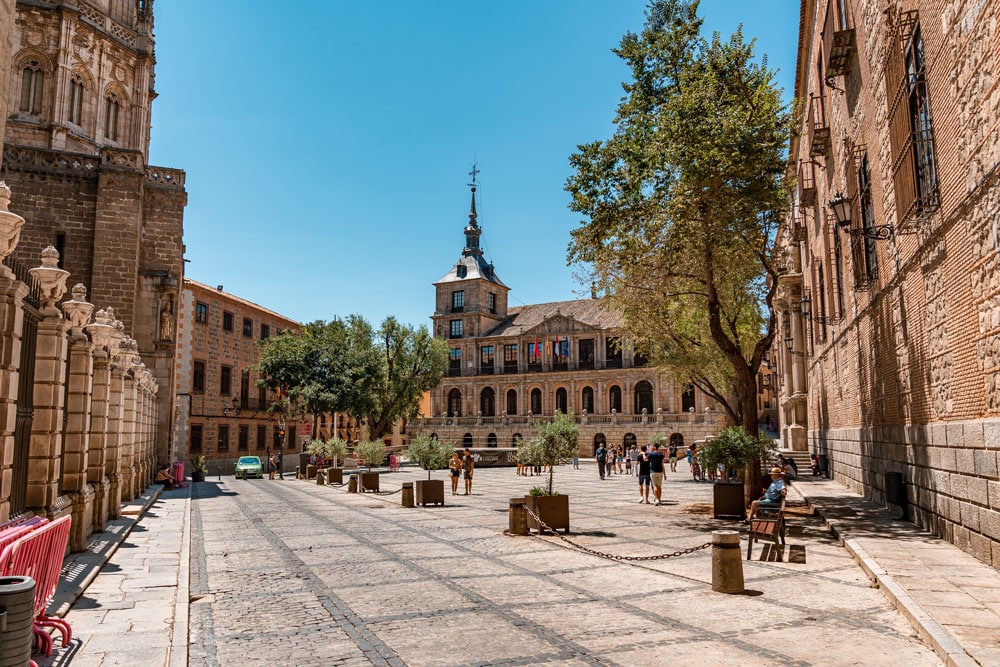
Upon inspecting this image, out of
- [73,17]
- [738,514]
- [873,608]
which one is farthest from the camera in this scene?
[73,17]

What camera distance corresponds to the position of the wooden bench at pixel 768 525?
32.8 ft

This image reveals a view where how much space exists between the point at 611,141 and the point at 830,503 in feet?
31.0

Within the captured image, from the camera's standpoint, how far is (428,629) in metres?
6.37

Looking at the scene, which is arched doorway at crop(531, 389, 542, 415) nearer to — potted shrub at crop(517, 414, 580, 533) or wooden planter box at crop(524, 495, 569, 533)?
potted shrub at crop(517, 414, 580, 533)

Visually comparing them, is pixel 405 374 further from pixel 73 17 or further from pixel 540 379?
pixel 73 17

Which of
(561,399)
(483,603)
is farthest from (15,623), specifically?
(561,399)

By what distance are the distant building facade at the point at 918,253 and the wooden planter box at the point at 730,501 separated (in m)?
2.73

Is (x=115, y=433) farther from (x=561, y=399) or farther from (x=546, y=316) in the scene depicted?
(x=546, y=316)

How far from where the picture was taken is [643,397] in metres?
63.8

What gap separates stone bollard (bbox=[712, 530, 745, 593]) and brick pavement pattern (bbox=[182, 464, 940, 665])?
0.65ft

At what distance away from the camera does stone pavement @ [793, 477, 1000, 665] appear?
5.49 m

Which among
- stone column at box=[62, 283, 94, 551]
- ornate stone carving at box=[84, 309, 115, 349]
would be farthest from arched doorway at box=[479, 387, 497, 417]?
stone column at box=[62, 283, 94, 551]

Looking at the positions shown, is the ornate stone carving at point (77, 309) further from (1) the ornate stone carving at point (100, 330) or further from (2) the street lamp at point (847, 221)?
(2) the street lamp at point (847, 221)

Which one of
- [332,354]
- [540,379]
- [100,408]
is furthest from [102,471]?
[540,379]
